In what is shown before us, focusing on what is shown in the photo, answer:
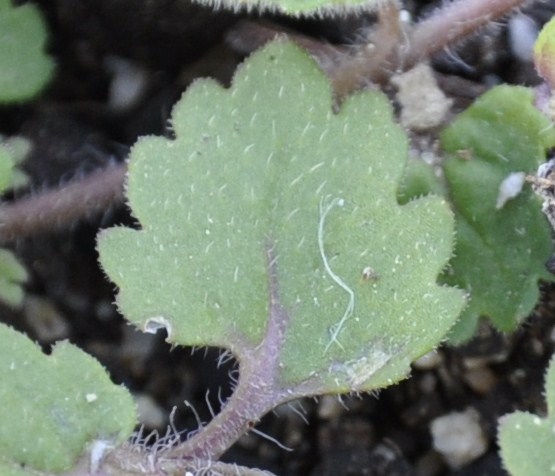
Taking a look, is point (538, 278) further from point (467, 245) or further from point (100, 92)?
point (100, 92)

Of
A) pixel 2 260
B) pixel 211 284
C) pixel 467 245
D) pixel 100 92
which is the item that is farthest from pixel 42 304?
pixel 467 245

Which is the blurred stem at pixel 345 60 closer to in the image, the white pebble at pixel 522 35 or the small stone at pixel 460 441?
the white pebble at pixel 522 35

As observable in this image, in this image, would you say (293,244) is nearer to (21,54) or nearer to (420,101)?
(420,101)

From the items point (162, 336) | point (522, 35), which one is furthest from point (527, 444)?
point (522, 35)

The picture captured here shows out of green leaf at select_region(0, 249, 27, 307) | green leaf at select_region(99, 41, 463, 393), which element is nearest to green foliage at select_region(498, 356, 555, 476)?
green leaf at select_region(99, 41, 463, 393)

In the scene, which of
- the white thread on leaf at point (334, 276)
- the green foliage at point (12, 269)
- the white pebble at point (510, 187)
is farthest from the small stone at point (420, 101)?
the green foliage at point (12, 269)

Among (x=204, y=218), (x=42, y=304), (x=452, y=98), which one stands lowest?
(x=42, y=304)

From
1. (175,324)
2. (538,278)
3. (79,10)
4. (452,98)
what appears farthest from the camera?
(79,10)
